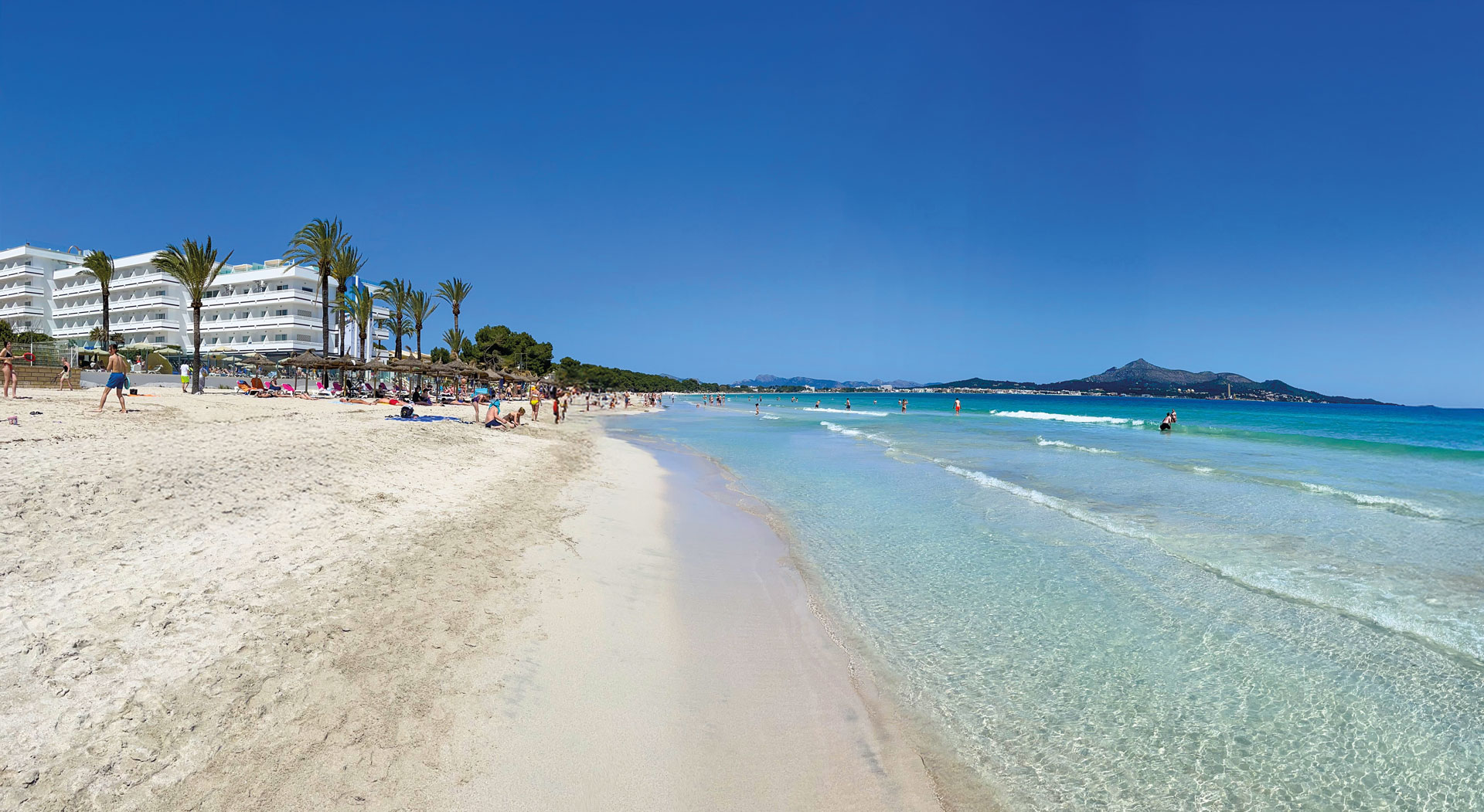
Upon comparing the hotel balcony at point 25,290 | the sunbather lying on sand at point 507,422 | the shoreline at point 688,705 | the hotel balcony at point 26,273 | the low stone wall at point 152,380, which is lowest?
the shoreline at point 688,705

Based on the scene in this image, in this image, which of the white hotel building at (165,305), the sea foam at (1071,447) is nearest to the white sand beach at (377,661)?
the sea foam at (1071,447)

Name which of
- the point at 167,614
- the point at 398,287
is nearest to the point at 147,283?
the point at 398,287

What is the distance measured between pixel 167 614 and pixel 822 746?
4.77 meters

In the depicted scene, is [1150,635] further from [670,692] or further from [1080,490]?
[1080,490]

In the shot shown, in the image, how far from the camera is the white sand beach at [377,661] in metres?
3.33

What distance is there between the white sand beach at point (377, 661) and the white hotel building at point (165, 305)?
5872 centimetres

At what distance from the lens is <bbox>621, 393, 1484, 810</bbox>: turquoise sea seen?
425cm

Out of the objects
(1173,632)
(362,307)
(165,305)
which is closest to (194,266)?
(362,307)

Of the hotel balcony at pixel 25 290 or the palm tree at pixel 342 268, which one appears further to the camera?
the hotel balcony at pixel 25 290

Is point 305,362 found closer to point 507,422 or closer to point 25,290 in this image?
point 507,422

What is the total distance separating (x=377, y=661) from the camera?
446 centimetres

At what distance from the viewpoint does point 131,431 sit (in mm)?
11406

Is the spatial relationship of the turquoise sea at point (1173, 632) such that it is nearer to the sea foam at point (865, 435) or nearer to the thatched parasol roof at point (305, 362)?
the sea foam at point (865, 435)

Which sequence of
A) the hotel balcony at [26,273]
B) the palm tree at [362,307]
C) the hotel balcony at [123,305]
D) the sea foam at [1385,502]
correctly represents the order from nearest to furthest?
the sea foam at [1385,502] < the palm tree at [362,307] < the hotel balcony at [123,305] < the hotel balcony at [26,273]
